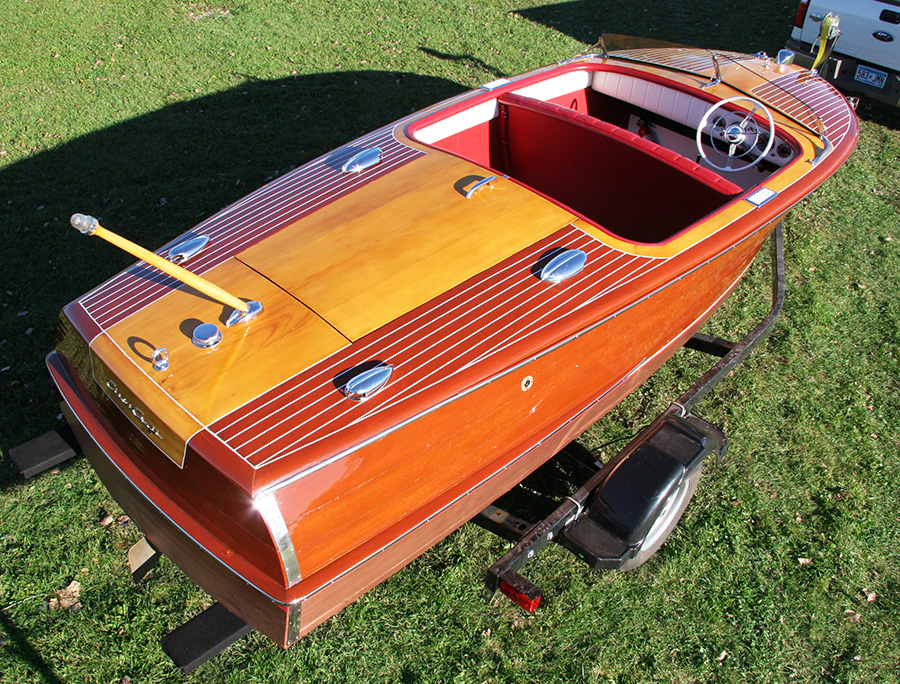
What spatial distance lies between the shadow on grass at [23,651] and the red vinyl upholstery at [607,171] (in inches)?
148

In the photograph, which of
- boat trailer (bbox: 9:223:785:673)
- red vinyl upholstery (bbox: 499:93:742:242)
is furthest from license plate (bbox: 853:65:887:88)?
boat trailer (bbox: 9:223:785:673)

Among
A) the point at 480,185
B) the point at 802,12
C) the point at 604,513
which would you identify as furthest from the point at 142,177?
the point at 802,12

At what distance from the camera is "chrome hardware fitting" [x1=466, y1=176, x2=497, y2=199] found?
3246 millimetres

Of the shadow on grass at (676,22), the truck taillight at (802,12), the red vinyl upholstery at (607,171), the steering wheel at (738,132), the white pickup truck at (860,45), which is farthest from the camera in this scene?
the shadow on grass at (676,22)

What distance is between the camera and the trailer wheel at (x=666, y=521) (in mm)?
3056

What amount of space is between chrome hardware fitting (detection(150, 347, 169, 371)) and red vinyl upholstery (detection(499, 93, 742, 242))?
8.79 feet

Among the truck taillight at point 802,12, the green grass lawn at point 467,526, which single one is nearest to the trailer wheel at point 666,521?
the green grass lawn at point 467,526

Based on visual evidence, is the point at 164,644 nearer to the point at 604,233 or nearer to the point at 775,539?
the point at 604,233

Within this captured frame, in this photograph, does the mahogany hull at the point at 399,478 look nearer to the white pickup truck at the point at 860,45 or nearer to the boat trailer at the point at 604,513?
the boat trailer at the point at 604,513

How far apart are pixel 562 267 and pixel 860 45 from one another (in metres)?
5.07

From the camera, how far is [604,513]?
288 cm

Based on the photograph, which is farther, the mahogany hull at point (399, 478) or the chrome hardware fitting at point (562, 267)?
the chrome hardware fitting at point (562, 267)

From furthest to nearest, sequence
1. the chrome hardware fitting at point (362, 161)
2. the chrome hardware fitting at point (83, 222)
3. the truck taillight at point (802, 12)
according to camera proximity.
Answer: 1. the truck taillight at point (802, 12)
2. the chrome hardware fitting at point (362, 161)
3. the chrome hardware fitting at point (83, 222)

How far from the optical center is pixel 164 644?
Result: 2.37 metres
